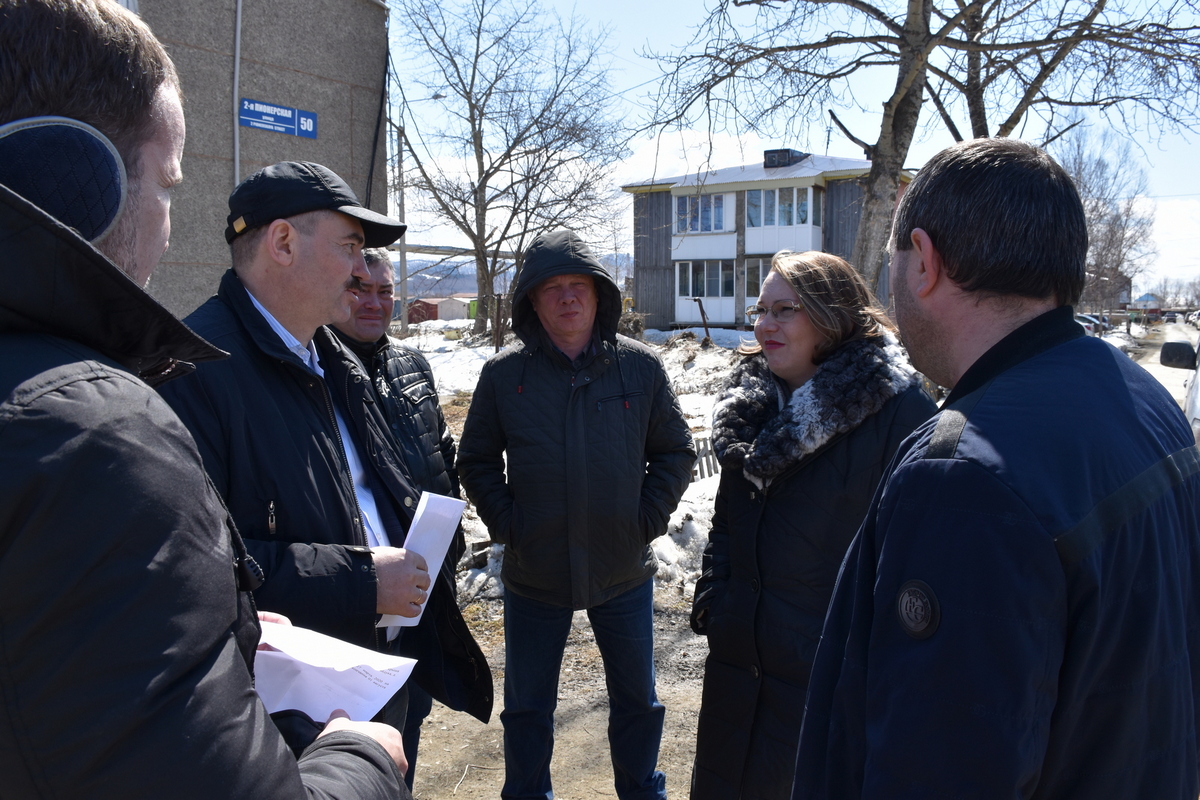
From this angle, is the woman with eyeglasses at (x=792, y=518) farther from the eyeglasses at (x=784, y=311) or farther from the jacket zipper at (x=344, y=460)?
the jacket zipper at (x=344, y=460)

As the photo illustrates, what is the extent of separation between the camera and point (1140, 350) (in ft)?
109

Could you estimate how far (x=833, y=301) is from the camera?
2.68 metres

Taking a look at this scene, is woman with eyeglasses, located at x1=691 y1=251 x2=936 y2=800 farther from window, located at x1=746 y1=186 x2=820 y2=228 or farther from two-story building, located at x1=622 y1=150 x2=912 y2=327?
window, located at x1=746 y1=186 x2=820 y2=228

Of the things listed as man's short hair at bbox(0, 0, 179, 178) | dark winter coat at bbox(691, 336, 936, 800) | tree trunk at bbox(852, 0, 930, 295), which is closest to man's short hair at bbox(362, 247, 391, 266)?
dark winter coat at bbox(691, 336, 936, 800)

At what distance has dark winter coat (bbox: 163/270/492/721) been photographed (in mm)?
1897

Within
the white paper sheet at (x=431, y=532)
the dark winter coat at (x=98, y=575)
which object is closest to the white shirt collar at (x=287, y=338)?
the white paper sheet at (x=431, y=532)

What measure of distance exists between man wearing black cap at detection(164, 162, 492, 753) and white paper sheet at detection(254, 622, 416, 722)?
47 cm

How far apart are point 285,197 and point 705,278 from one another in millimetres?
32798

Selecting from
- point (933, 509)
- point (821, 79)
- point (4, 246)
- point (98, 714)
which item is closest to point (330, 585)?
point (98, 714)

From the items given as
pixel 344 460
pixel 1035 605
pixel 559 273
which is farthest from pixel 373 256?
pixel 1035 605

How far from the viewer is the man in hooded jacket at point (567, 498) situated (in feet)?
10.4

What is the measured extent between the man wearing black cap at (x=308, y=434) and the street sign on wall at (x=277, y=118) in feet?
8.98

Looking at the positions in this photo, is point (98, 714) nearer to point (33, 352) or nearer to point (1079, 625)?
point (33, 352)

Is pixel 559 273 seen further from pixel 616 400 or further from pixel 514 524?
pixel 514 524
